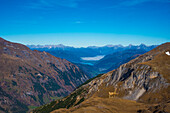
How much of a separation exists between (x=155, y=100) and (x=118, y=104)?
129ft

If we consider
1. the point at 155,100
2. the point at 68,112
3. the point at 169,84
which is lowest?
the point at 68,112

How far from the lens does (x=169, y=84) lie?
198 meters

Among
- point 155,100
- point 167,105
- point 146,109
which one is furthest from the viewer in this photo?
point 155,100

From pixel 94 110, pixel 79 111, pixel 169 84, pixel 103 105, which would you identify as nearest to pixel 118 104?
pixel 103 105

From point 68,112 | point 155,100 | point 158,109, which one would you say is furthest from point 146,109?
point 68,112

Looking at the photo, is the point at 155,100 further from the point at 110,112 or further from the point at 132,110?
the point at 110,112

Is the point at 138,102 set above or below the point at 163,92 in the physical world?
below

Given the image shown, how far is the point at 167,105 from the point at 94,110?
66369 mm

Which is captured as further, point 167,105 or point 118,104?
point 118,104

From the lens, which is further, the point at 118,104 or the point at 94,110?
the point at 118,104

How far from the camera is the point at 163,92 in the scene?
638ft

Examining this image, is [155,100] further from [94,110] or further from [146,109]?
[94,110]

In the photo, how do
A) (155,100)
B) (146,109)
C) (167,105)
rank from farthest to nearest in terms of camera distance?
(155,100) < (146,109) < (167,105)

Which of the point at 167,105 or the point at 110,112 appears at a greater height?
the point at 167,105
